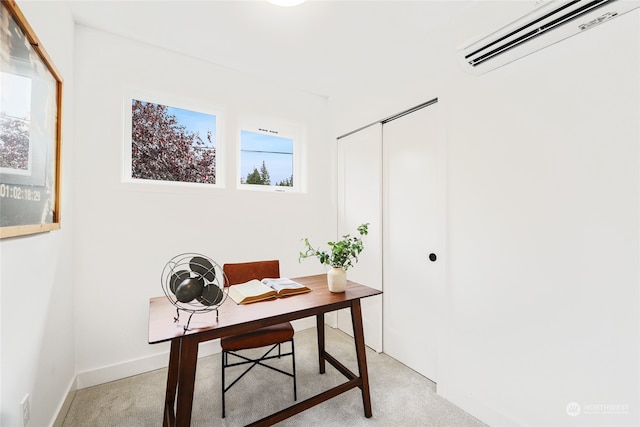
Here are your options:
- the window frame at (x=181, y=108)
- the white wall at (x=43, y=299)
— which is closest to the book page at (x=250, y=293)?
the white wall at (x=43, y=299)

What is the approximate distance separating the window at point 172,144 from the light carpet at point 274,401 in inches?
64.3

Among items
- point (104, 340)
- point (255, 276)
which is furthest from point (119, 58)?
point (104, 340)

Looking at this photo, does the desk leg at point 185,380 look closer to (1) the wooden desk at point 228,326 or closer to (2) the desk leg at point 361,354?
(1) the wooden desk at point 228,326

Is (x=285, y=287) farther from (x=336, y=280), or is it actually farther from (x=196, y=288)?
(x=196, y=288)

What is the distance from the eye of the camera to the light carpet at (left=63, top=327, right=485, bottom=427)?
1.67m

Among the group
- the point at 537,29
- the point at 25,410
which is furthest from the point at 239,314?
the point at 537,29

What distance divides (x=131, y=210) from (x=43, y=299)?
875 mm

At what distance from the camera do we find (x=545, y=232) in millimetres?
1436

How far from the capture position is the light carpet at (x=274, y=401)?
1672mm

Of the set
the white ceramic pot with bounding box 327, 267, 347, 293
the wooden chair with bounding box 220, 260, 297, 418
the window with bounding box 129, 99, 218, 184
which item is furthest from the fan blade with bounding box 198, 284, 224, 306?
the window with bounding box 129, 99, 218, 184

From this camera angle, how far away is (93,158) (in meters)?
2.03

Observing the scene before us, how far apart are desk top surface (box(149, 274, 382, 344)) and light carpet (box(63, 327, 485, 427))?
0.76m

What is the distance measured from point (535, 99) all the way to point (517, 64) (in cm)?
24

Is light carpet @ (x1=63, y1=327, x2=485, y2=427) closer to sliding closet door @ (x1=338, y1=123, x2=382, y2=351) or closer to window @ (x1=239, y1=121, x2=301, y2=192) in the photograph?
sliding closet door @ (x1=338, y1=123, x2=382, y2=351)
